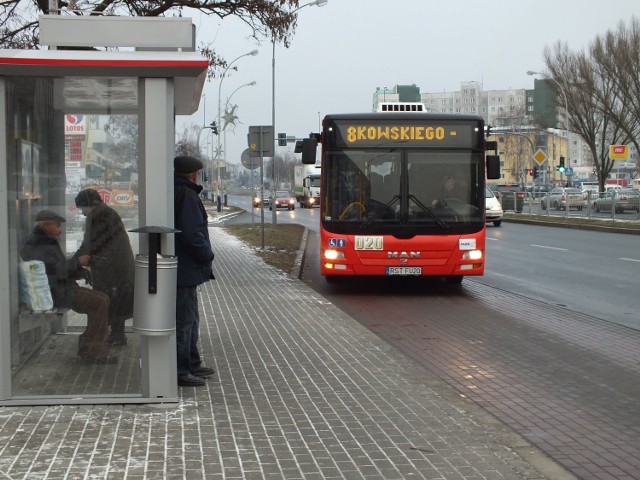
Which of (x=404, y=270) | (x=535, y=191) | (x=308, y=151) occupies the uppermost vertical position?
(x=308, y=151)

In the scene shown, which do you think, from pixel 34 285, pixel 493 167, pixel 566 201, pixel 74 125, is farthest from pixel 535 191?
pixel 34 285

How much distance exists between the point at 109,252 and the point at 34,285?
60 cm

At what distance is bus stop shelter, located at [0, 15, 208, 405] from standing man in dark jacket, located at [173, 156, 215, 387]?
1.65 ft

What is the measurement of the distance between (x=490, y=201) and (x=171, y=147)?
33131 millimetres

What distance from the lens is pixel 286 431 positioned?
573cm

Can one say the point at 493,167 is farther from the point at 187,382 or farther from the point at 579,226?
the point at 579,226

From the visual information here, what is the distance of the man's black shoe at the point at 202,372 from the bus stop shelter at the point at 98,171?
0.86 meters

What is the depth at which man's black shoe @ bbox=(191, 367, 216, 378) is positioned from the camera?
732cm

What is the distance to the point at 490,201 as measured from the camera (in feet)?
126

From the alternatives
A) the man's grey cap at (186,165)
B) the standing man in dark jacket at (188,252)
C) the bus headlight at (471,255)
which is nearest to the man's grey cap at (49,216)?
the standing man in dark jacket at (188,252)

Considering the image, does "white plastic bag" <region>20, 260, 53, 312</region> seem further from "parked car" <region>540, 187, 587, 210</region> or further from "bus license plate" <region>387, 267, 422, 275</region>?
"parked car" <region>540, 187, 587, 210</region>

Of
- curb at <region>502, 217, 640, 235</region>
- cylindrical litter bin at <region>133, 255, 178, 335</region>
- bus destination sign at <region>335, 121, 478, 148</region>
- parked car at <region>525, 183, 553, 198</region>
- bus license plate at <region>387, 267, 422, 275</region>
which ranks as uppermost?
bus destination sign at <region>335, 121, 478, 148</region>

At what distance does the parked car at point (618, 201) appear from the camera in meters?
35.9

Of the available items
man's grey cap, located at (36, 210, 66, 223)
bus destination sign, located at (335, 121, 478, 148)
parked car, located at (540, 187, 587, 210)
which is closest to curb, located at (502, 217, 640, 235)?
parked car, located at (540, 187, 587, 210)
